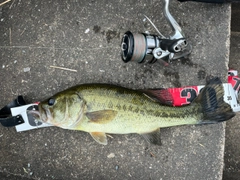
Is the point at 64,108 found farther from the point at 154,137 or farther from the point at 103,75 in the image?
the point at 154,137

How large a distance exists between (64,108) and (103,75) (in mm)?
647

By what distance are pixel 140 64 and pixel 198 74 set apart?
640 mm

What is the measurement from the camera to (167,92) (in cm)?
269

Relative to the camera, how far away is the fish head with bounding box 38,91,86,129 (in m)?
2.53

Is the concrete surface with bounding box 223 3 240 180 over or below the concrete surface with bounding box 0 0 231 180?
below

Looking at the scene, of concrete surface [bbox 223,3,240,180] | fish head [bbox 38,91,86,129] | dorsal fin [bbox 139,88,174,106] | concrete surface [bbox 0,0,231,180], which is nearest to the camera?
fish head [bbox 38,91,86,129]

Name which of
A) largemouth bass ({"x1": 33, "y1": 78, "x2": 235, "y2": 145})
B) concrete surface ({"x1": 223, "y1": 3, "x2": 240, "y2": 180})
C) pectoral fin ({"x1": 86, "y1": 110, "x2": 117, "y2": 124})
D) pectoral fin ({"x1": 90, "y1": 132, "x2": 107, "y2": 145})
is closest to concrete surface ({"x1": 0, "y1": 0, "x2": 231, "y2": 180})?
pectoral fin ({"x1": 90, "y1": 132, "x2": 107, "y2": 145})

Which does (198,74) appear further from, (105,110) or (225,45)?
(105,110)

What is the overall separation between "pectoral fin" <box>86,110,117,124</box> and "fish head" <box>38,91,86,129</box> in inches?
3.7

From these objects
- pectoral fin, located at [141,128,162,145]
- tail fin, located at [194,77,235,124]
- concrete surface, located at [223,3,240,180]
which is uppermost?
tail fin, located at [194,77,235,124]

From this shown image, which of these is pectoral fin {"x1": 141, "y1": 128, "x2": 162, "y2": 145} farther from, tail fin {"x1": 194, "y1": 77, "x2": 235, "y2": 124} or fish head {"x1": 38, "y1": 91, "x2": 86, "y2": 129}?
fish head {"x1": 38, "y1": 91, "x2": 86, "y2": 129}

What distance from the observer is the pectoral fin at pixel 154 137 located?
8.85ft

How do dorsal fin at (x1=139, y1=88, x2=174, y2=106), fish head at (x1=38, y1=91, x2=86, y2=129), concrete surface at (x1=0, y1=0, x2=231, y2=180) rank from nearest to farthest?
fish head at (x1=38, y1=91, x2=86, y2=129), dorsal fin at (x1=139, y1=88, x2=174, y2=106), concrete surface at (x1=0, y1=0, x2=231, y2=180)

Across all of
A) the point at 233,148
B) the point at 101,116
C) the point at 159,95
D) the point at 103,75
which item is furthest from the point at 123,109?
the point at 233,148
